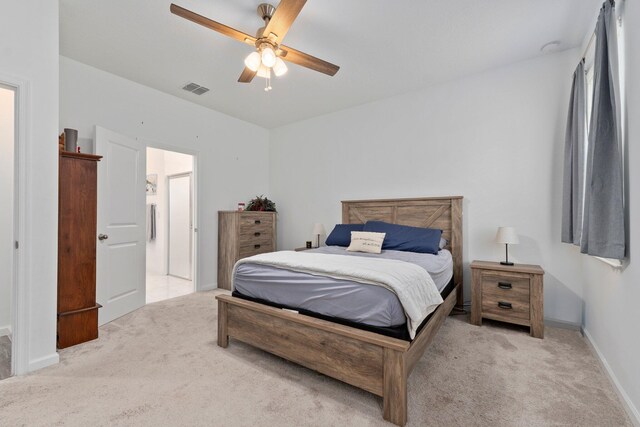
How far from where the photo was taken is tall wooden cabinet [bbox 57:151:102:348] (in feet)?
7.98

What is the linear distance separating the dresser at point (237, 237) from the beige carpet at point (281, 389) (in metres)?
1.75

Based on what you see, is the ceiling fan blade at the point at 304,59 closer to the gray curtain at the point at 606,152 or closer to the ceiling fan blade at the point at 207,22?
the ceiling fan blade at the point at 207,22

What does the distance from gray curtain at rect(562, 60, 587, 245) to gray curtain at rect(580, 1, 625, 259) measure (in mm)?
635

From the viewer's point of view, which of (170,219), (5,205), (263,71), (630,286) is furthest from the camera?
(170,219)

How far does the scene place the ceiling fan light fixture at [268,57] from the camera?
6.76 feet

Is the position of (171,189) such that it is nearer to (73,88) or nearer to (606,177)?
(73,88)

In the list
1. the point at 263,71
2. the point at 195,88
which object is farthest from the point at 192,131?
the point at 263,71

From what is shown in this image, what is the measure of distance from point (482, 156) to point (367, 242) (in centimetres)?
168

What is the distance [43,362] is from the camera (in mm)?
2084

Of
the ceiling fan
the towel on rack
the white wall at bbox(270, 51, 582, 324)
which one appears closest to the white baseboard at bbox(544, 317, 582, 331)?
the white wall at bbox(270, 51, 582, 324)

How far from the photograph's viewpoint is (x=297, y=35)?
2.60 metres

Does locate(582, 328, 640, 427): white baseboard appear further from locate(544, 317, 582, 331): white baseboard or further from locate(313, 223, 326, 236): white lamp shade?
locate(313, 223, 326, 236): white lamp shade

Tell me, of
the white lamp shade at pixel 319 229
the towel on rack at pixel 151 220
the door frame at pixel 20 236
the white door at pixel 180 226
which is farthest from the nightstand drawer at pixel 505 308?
the towel on rack at pixel 151 220

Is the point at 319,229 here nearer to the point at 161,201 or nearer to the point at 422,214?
the point at 422,214
